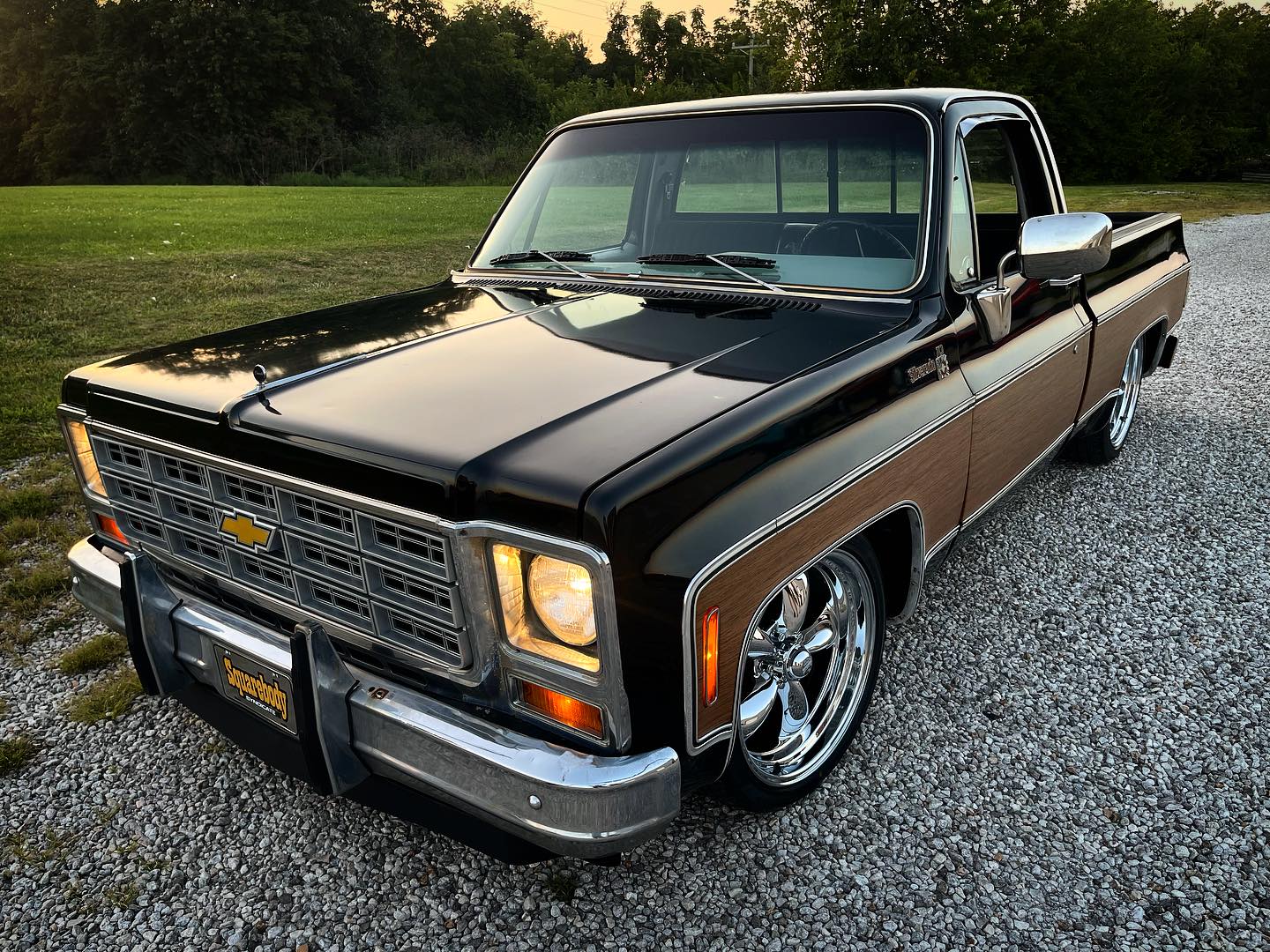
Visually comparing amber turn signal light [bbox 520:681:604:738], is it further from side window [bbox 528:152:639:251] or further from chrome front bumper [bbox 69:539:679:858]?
side window [bbox 528:152:639:251]

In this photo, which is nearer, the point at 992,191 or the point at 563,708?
the point at 563,708

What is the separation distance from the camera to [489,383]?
7.73 ft

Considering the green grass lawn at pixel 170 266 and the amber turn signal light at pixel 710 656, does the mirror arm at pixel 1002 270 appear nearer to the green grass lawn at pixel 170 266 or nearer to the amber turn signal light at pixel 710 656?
the amber turn signal light at pixel 710 656

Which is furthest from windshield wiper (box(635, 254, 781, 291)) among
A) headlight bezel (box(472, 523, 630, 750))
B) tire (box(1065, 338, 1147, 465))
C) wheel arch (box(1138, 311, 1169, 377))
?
wheel arch (box(1138, 311, 1169, 377))

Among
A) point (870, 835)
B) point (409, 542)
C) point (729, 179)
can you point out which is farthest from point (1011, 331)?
point (409, 542)

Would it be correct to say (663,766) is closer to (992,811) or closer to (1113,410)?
(992,811)

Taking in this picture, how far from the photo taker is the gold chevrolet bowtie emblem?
223 centimetres

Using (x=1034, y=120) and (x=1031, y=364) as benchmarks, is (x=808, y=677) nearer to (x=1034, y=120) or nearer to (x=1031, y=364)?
(x=1031, y=364)

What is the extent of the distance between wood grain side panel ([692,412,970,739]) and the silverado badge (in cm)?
16

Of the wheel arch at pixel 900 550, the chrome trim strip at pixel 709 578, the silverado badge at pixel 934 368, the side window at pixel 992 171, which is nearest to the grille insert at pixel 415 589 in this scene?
the chrome trim strip at pixel 709 578

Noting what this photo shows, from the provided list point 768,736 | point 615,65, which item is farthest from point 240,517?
point 615,65

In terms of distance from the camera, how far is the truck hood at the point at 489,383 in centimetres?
190

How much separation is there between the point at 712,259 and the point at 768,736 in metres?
1.58

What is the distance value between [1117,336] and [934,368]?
2.25m
